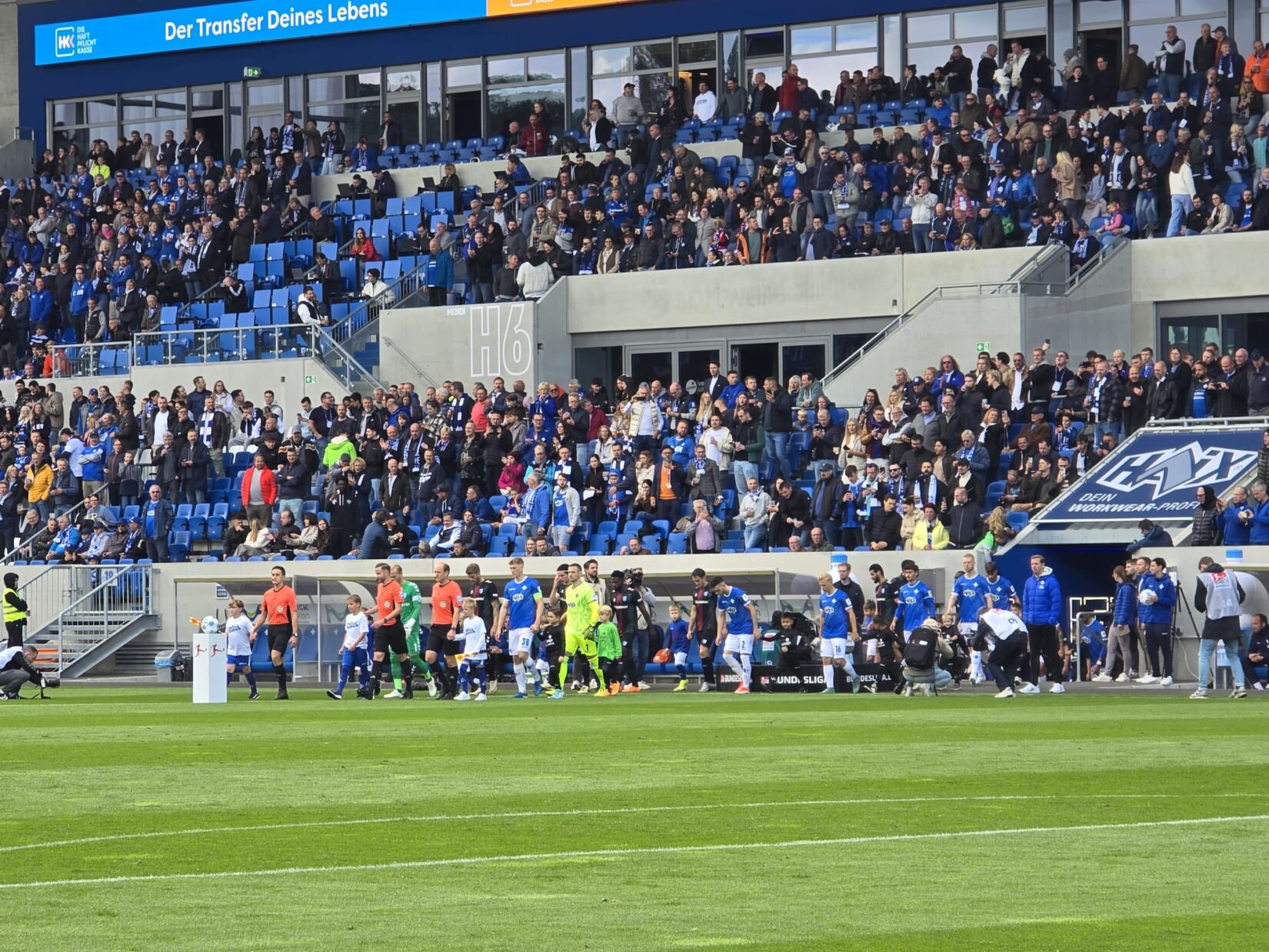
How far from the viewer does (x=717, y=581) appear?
1103 inches

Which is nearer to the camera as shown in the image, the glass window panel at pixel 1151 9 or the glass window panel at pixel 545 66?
the glass window panel at pixel 1151 9

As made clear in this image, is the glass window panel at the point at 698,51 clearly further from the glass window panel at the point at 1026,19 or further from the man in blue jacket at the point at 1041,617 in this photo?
the man in blue jacket at the point at 1041,617

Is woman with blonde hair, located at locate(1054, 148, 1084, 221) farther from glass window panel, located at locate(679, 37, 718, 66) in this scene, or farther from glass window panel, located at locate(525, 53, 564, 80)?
glass window panel, located at locate(525, 53, 564, 80)

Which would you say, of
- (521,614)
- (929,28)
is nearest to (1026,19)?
(929,28)

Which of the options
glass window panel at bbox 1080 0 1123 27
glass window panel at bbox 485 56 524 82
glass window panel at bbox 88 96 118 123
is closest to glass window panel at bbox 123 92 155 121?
glass window panel at bbox 88 96 118 123

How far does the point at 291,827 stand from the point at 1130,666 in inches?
736

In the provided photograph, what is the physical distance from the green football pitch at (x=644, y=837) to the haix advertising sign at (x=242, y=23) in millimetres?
30931

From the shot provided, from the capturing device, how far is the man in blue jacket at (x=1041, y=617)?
24.5 meters

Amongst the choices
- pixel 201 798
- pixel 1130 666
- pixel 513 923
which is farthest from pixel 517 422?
pixel 513 923

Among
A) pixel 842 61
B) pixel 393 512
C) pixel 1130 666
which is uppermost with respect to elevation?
pixel 842 61

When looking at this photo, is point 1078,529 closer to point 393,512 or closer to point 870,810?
point 393,512

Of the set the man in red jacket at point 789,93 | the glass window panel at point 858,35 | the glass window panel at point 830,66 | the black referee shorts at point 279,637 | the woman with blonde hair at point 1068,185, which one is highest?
the glass window panel at point 858,35

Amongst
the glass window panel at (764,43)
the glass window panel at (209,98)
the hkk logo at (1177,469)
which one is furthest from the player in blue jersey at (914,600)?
the glass window panel at (209,98)

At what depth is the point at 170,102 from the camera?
50.8 m
